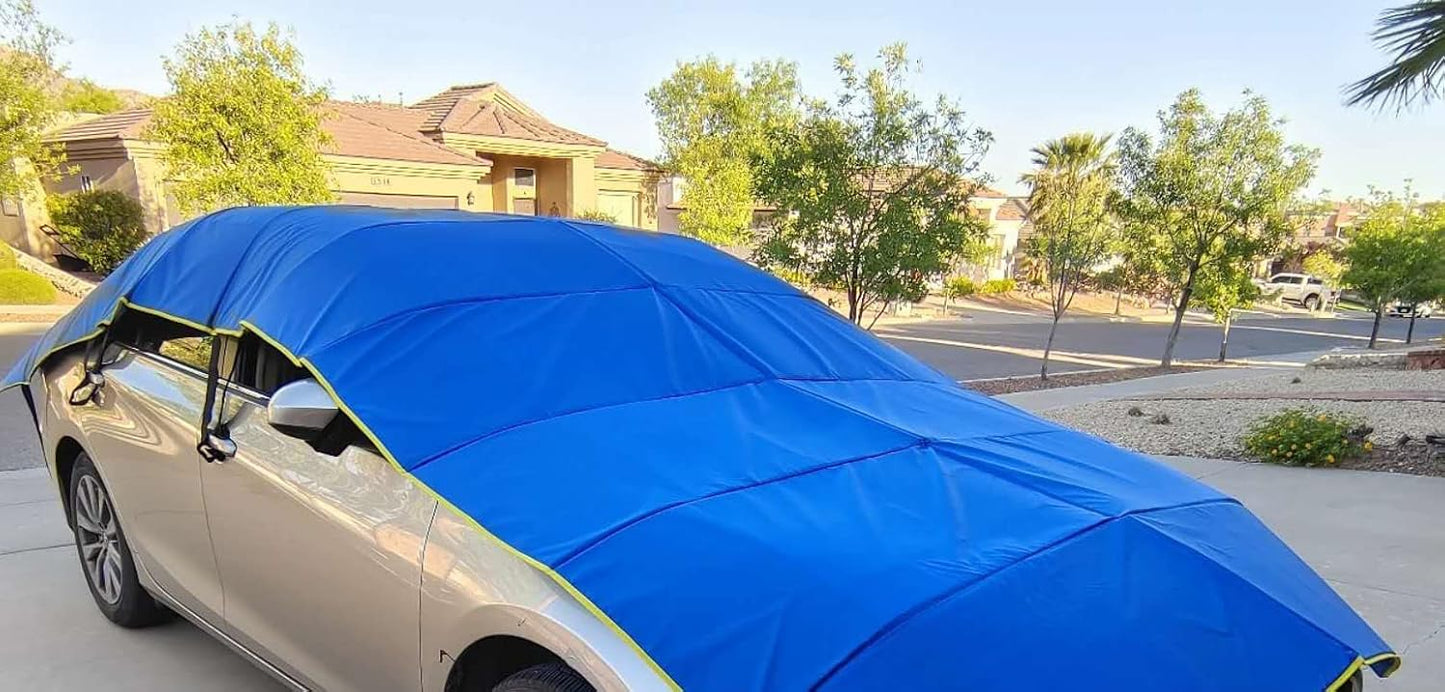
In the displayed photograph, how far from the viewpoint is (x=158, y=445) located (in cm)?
311

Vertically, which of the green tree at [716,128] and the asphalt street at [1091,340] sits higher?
the green tree at [716,128]

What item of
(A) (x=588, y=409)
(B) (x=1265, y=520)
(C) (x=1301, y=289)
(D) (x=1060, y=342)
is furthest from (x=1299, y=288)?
(A) (x=588, y=409)

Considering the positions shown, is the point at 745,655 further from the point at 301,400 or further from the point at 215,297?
the point at 215,297

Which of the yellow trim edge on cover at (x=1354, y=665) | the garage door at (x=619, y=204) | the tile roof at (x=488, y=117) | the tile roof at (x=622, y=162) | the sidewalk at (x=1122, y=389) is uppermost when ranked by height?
the tile roof at (x=488, y=117)

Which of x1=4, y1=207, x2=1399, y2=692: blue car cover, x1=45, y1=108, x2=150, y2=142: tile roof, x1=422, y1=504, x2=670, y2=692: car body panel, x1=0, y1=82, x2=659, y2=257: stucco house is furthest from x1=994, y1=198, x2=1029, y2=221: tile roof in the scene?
x1=422, y1=504, x2=670, y2=692: car body panel

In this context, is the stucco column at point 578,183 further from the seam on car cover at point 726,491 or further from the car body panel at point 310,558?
the seam on car cover at point 726,491

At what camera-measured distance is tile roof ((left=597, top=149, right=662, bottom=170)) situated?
106ft

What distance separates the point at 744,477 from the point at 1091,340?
25015 mm

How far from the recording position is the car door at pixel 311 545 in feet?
7.27

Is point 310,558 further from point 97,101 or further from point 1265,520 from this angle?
point 97,101

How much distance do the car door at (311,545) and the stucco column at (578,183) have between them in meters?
27.5

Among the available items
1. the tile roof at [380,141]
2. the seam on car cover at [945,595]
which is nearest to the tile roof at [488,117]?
the tile roof at [380,141]

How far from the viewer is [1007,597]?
1.69m

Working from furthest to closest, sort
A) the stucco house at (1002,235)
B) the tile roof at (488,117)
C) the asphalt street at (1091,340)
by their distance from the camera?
the stucco house at (1002,235)
the tile roof at (488,117)
the asphalt street at (1091,340)
